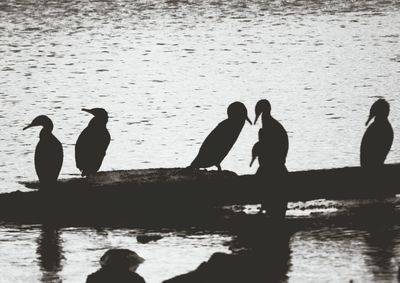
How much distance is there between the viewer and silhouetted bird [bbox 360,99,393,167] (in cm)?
1223

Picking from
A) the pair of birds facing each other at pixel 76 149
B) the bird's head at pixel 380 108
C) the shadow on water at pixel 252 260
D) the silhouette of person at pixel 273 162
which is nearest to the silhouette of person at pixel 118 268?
the shadow on water at pixel 252 260

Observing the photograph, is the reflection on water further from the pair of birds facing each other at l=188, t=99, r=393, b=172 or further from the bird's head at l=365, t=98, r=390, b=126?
the bird's head at l=365, t=98, r=390, b=126

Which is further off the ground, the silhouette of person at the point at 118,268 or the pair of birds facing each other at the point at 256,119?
the pair of birds facing each other at the point at 256,119

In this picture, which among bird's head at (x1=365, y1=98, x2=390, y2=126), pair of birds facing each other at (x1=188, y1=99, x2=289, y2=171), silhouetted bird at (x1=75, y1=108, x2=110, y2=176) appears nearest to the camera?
pair of birds facing each other at (x1=188, y1=99, x2=289, y2=171)

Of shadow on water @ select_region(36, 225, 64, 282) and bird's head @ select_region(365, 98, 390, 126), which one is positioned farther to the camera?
bird's head @ select_region(365, 98, 390, 126)

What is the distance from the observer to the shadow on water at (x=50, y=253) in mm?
10234

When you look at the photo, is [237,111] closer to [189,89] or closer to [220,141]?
[220,141]

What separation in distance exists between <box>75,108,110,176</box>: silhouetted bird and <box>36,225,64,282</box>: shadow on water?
4.26 feet

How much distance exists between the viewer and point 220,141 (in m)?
12.4

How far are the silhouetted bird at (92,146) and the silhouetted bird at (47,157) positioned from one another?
0.32 meters

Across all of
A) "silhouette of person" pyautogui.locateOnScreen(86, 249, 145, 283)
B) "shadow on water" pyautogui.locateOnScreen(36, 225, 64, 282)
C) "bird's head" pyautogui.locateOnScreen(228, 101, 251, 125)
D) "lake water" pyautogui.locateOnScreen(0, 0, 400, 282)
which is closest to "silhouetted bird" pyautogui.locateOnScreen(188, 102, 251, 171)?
"bird's head" pyautogui.locateOnScreen(228, 101, 251, 125)

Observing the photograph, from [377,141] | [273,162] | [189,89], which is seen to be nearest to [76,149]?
[273,162]

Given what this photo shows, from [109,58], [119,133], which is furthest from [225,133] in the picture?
[109,58]

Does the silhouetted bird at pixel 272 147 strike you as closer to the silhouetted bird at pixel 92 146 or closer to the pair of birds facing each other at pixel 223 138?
the pair of birds facing each other at pixel 223 138
